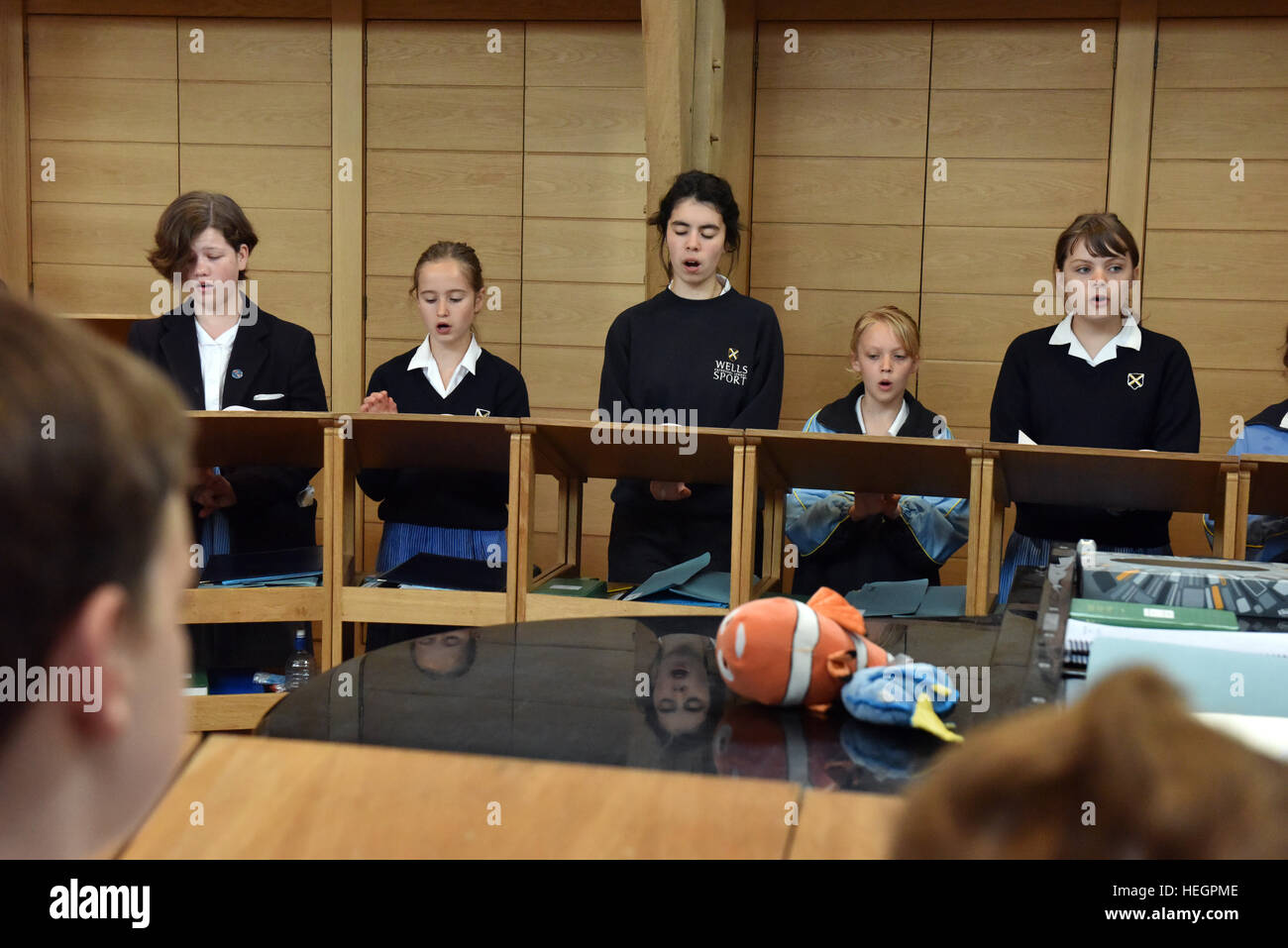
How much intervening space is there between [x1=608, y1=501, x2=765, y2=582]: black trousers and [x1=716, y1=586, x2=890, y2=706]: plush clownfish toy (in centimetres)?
210

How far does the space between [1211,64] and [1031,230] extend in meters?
0.93

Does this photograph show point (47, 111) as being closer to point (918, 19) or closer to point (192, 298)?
point (192, 298)

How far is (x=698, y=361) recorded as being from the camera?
3785mm

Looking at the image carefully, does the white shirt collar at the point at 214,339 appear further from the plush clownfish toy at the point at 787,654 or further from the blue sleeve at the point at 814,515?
the plush clownfish toy at the point at 787,654

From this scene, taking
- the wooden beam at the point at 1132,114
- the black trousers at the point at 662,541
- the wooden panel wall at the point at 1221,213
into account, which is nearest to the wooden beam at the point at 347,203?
the black trousers at the point at 662,541

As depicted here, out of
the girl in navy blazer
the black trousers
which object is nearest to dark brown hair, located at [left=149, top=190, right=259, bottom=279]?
the girl in navy blazer

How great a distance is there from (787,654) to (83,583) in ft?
3.20

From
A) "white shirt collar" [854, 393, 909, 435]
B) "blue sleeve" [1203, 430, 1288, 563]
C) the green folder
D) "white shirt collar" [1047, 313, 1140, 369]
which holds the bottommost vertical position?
"blue sleeve" [1203, 430, 1288, 563]

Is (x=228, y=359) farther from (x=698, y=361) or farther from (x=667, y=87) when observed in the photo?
(x=667, y=87)

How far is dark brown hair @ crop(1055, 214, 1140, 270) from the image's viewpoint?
338cm

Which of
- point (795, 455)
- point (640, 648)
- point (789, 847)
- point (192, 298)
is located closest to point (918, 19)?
point (795, 455)

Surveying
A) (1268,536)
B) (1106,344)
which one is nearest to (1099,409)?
(1106,344)

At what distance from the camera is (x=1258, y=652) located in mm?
1218

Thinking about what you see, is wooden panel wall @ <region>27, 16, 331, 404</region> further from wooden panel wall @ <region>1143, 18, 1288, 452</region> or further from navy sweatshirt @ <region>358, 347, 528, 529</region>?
wooden panel wall @ <region>1143, 18, 1288, 452</region>
